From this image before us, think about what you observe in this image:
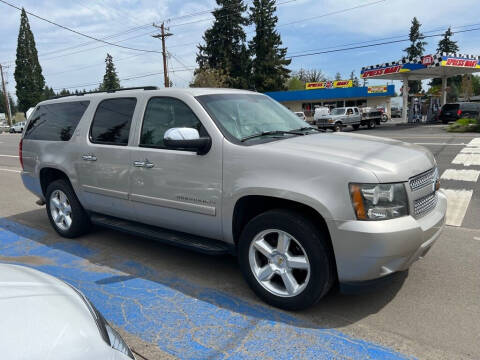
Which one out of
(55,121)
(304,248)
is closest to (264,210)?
(304,248)

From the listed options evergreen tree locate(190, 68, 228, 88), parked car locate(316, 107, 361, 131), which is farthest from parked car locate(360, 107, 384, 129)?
evergreen tree locate(190, 68, 228, 88)

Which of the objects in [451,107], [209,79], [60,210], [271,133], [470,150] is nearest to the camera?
[271,133]

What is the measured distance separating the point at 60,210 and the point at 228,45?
58410 mm

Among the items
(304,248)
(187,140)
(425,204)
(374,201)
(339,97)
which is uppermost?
(339,97)

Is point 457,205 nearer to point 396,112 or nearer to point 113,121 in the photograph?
point 113,121

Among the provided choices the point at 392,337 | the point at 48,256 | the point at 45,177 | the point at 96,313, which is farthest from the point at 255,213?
the point at 45,177

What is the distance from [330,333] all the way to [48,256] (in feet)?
11.4

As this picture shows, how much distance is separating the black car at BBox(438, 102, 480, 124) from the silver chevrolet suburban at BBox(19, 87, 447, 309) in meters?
28.0

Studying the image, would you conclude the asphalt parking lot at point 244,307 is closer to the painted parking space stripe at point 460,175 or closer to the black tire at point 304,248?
the black tire at point 304,248

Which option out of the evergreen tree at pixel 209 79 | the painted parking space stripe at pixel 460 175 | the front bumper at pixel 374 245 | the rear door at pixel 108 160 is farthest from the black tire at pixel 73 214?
the evergreen tree at pixel 209 79

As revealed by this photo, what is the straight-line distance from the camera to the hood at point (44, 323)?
5.12 ft

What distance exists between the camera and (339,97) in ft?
180

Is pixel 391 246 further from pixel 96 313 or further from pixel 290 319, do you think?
pixel 96 313

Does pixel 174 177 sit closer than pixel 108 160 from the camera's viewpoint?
Yes
